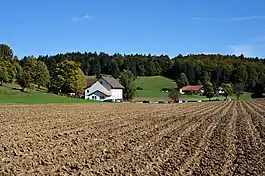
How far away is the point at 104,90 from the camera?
4769 inches

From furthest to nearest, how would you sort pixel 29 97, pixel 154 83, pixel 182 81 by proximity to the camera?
1. pixel 182 81
2. pixel 154 83
3. pixel 29 97

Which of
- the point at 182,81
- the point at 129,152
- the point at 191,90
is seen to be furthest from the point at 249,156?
the point at 182,81

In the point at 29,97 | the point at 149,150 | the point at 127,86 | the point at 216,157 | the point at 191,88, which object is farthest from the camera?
the point at 191,88

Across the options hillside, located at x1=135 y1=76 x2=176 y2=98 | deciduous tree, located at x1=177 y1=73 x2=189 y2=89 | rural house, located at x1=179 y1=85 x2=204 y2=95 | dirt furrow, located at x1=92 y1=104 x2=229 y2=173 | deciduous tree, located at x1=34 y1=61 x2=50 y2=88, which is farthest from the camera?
deciduous tree, located at x1=177 y1=73 x2=189 y2=89

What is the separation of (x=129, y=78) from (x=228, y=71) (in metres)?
83.0

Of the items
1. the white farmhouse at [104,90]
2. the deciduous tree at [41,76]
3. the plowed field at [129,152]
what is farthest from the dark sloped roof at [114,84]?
the plowed field at [129,152]

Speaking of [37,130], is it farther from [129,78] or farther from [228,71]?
[228,71]

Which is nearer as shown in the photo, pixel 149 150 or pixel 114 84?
pixel 149 150

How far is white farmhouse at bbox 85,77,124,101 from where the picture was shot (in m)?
118

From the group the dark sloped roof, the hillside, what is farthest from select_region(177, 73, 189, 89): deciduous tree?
the dark sloped roof

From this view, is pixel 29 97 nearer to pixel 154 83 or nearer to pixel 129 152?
pixel 129 152

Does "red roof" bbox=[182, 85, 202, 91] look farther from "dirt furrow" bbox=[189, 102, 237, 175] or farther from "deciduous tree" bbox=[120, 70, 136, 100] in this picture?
"dirt furrow" bbox=[189, 102, 237, 175]

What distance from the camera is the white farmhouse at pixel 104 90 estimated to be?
118 meters

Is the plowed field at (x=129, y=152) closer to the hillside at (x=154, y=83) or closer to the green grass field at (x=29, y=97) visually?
the green grass field at (x=29, y=97)
